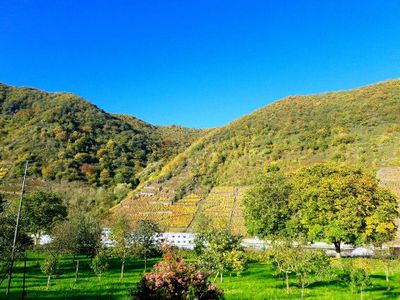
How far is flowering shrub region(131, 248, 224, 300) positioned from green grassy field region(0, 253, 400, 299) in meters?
10.2

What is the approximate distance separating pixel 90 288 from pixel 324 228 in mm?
25424

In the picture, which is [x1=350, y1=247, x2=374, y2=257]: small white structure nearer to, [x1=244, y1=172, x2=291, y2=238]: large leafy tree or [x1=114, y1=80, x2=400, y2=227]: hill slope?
[x1=244, y1=172, x2=291, y2=238]: large leafy tree

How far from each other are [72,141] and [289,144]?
234 feet

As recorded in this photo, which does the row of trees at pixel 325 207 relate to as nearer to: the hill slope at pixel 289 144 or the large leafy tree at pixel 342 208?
the large leafy tree at pixel 342 208

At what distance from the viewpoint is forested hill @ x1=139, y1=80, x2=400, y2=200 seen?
81062 mm

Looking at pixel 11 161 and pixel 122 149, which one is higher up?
pixel 122 149

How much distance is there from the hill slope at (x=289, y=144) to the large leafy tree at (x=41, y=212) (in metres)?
23.3

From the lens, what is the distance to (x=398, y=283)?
1075 inches

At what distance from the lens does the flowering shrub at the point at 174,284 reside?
12.2 m

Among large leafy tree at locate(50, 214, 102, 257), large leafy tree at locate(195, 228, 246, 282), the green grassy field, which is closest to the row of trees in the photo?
the green grassy field

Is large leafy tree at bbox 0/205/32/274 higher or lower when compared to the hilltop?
lower

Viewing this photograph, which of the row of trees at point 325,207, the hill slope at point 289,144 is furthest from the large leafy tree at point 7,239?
the hill slope at point 289,144

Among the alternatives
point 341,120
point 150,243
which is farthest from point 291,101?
point 150,243

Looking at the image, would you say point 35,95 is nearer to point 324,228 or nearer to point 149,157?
point 149,157
